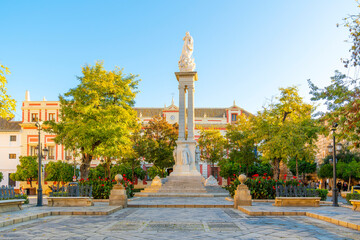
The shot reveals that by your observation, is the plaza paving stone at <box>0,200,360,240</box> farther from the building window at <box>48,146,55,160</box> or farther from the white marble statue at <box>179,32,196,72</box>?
the building window at <box>48,146,55,160</box>

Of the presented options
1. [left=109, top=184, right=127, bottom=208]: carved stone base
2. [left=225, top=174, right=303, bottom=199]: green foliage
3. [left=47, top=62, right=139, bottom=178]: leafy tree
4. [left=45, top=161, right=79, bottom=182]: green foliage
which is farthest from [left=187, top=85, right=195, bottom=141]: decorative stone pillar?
[left=45, top=161, right=79, bottom=182]: green foliage

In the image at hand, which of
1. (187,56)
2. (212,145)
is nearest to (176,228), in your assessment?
(187,56)

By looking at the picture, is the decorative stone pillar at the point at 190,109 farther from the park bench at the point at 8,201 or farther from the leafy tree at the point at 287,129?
the park bench at the point at 8,201

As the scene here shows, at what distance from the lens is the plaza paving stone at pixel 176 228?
28.3ft

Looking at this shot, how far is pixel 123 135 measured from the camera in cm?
2745

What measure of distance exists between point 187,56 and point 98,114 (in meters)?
9.65

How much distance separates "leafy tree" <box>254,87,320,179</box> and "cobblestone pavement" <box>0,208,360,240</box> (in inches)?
598

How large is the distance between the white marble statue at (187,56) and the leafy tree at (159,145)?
14.1 metres

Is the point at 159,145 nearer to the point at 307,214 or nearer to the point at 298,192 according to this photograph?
the point at 298,192

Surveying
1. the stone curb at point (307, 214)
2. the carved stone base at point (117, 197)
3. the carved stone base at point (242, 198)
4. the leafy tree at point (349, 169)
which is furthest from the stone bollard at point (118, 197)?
the leafy tree at point (349, 169)

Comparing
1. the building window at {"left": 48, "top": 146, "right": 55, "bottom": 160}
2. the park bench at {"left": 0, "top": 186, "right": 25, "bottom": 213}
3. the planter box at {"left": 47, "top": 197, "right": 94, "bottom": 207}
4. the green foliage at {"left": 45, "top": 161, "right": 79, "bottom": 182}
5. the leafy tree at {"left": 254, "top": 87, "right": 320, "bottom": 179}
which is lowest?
the green foliage at {"left": 45, "top": 161, "right": 79, "bottom": 182}

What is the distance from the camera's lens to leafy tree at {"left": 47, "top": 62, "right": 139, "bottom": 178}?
25.8m

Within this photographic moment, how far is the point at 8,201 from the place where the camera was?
1278cm

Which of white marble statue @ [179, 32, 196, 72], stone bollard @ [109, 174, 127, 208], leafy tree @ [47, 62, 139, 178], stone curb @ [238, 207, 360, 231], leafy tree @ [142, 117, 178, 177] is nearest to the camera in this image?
stone curb @ [238, 207, 360, 231]
